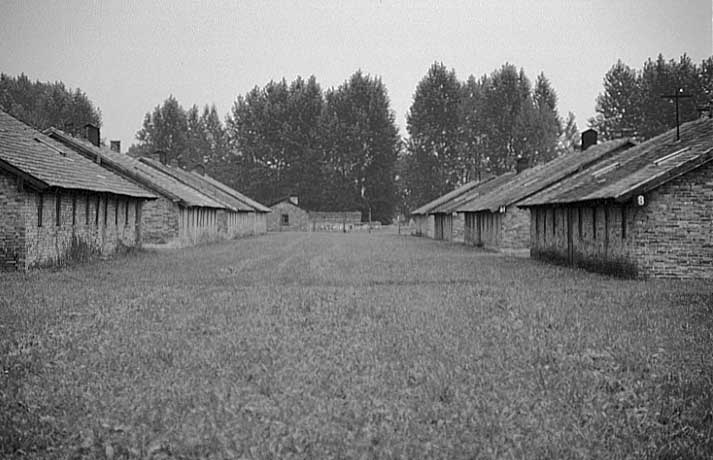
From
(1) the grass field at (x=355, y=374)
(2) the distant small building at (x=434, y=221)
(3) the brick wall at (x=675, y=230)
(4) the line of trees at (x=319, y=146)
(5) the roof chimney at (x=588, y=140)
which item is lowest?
(1) the grass field at (x=355, y=374)

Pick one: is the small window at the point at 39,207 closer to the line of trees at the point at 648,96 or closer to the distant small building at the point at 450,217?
the distant small building at the point at 450,217

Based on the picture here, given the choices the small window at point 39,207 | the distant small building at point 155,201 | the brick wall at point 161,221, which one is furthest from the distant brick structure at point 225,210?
the small window at point 39,207

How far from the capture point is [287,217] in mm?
88375

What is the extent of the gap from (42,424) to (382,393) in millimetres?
3359

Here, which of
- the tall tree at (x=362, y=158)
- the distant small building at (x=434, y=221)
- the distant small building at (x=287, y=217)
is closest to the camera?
the distant small building at (x=434, y=221)

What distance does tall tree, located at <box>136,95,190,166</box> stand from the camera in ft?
359

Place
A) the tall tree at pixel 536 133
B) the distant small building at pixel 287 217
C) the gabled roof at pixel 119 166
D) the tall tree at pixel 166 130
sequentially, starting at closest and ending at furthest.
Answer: the gabled roof at pixel 119 166, the tall tree at pixel 536 133, the distant small building at pixel 287 217, the tall tree at pixel 166 130

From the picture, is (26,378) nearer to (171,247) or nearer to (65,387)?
(65,387)

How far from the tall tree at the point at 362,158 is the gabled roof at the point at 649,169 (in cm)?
5858

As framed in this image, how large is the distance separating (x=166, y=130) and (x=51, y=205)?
293 ft

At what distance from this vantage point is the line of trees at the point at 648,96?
69.3 metres

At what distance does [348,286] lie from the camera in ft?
63.5

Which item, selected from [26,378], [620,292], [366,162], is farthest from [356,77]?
[26,378]

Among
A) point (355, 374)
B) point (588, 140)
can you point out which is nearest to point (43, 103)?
point (588, 140)
